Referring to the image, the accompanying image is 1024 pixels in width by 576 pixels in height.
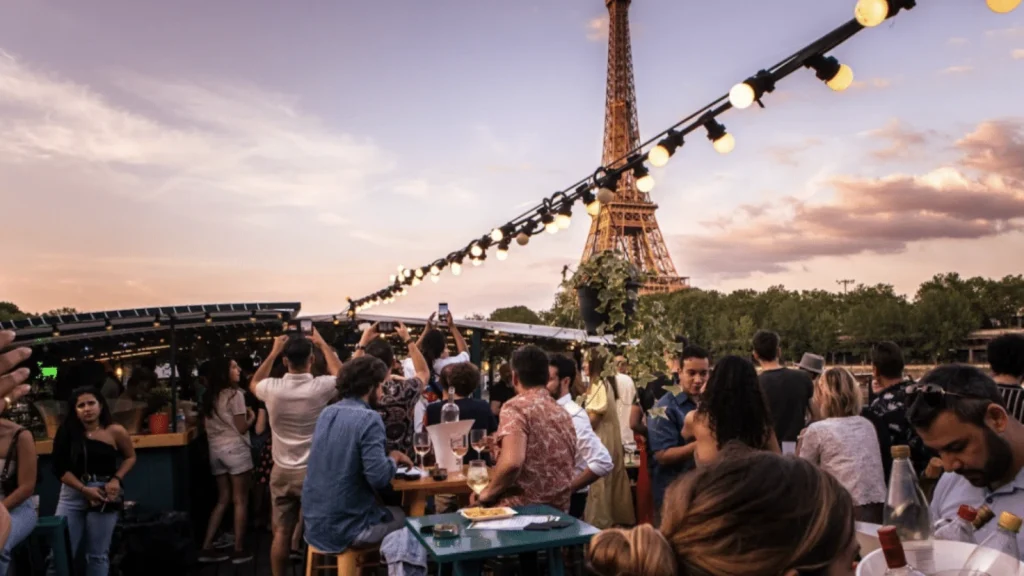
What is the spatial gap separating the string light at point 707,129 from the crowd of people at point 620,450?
154 centimetres

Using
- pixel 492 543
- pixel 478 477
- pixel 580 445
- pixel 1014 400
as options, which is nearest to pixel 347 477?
pixel 478 477

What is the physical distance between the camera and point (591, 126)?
179 ft

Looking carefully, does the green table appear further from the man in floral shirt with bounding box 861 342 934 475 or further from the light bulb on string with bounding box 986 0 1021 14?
the light bulb on string with bounding box 986 0 1021 14

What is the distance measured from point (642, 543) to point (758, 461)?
239mm

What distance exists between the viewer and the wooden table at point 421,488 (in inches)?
180

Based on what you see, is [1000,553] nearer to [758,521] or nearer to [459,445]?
[758,521]

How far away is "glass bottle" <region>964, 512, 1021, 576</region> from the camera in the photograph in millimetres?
1517

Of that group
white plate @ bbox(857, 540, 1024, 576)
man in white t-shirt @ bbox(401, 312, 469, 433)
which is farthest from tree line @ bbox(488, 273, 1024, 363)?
white plate @ bbox(857, 540, 1024, 576)

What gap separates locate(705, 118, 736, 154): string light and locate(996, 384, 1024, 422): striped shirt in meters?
2.21

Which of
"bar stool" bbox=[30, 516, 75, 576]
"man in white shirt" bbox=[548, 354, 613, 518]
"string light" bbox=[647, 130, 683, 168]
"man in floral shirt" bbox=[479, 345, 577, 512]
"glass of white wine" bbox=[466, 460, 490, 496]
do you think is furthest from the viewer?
"string light" bbox=[647, 130, 683, 168]

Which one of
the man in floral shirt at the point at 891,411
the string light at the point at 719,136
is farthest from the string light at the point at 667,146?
the man in floral shirt at the point at 891,411

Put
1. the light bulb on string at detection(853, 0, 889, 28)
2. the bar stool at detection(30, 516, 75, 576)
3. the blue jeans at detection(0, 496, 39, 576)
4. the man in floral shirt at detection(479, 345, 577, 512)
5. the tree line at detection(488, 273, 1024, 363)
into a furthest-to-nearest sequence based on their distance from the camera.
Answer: the tree line at detection(488, 273, 1024, 363)
the bar stool at detection(30, 516, 75, 576)
the blue jeans at detection(0, 496, 39, 576)
the man in floral shirt at detection(479, 345, 577, 512)
the light bulb on string at detection(853, 0, 889, 28)

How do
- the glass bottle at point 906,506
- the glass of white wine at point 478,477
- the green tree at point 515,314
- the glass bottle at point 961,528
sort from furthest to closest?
the green tree at point 515,314 < the glass of white wine at point 478,477 < the glass bottle at point 906,506 < the glass bottle at point 961,528

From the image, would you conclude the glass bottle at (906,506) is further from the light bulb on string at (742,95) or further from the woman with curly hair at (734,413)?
the light bulb on string at (742,95)
